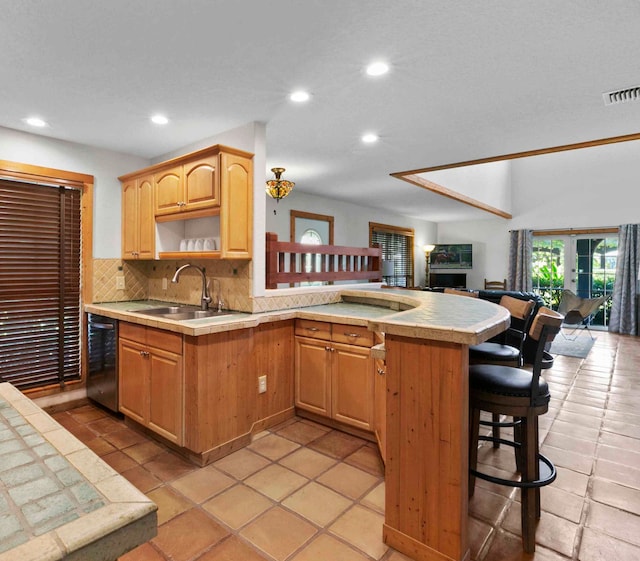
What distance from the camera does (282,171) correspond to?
449cm

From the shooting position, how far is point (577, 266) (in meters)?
7.97

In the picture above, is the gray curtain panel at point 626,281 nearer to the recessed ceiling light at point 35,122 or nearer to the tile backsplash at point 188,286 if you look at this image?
the tile backsplash at point 188,286

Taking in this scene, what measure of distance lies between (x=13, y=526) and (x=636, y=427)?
13.0ft

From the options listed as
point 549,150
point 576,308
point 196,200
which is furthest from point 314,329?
point 576,308

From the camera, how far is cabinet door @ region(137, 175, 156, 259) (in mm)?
3467

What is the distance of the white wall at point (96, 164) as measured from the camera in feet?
10.4

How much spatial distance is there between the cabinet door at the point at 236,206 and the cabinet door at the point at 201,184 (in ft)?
0.24

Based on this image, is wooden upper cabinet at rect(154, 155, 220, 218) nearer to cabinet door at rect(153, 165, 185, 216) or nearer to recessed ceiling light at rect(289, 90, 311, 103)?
cabinet door at rect(153, 165, 185, 216)

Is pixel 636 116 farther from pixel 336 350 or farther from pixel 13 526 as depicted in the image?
pixel 13 526

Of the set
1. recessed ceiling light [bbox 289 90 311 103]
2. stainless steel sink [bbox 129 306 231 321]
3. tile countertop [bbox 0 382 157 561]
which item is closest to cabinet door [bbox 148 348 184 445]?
stainless steel sink [bbox 129 306 231 321]

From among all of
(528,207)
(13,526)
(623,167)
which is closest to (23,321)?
(13,526)

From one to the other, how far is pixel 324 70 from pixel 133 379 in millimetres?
2553

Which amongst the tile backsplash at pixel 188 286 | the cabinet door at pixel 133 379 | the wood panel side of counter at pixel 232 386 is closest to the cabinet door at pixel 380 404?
the wood panel side of counter at pixel 232 386

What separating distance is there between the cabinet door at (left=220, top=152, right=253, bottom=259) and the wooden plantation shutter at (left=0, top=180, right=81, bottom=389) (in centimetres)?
163
